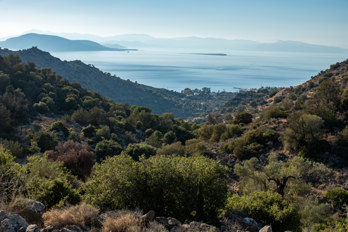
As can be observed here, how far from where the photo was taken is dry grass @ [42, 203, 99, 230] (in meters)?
6.20

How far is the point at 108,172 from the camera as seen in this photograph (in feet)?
27.8

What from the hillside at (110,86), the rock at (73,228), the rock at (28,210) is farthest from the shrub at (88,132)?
the hillside at (110,86)

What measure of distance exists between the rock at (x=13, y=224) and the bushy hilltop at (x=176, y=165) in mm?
816

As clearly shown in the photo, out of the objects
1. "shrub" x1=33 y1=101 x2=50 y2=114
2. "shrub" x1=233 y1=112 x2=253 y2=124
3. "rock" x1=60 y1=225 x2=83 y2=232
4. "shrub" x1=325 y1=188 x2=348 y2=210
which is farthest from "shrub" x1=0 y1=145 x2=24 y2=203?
"shrub" x1=233 y1=112 x2=253 y2=124

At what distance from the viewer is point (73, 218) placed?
249 inches

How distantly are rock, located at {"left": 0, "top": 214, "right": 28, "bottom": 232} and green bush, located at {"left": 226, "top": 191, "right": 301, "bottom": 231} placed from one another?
658cm

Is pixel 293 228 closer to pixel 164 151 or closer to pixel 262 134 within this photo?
pixel 262 134

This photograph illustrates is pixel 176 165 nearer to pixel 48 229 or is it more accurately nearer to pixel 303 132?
pixel 48 229

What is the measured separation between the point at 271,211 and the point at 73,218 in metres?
6.97

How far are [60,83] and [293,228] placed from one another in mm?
51661

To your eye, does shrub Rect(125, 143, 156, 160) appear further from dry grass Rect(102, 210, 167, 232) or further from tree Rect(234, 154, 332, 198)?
dry grass Rect(102, 210, 167, 232)

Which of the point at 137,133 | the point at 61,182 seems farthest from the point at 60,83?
the point at 61,182

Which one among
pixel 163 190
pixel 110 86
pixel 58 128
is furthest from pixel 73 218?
pixel 110 86

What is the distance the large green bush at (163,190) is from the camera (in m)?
8.07
